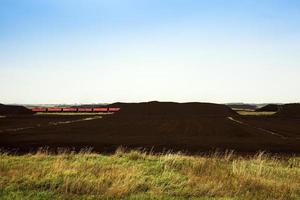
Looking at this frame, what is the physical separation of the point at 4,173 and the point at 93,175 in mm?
2514

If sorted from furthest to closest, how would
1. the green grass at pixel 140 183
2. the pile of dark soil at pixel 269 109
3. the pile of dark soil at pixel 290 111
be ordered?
the pile of dark soil at pixel 269 109 → the pile of dark soil at pixel 290 111 → the green grass at pixel 140 183

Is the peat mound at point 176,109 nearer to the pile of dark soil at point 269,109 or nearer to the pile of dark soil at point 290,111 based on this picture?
the pile of dark soil at point 290,111

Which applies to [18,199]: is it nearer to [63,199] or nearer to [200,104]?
[63,199]

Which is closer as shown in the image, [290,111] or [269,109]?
[290,111]

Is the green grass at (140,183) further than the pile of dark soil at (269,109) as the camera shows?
No

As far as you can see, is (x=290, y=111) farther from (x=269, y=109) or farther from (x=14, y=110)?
(x=14, y=110)

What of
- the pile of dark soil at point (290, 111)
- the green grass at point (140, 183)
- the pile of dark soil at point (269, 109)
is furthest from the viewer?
the pile of dark soil at point (269, 109)

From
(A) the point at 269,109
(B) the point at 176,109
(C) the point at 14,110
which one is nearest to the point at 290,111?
(B) the point at 176,109

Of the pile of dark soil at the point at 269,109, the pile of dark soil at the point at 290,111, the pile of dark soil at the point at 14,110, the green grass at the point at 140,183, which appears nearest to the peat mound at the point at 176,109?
the pile of dark soil at the point at 290,111

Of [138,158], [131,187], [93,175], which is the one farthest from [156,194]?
[138,158]

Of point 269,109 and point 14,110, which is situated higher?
point 14,110

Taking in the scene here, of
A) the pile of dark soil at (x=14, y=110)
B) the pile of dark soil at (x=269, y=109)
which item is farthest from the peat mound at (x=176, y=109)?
the pile of dark soil at (x=14, y=110)

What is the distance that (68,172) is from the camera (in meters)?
11.5

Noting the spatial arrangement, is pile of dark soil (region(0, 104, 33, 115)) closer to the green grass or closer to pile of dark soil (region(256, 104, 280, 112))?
pile of dark soil (region(256, 104, 280, 112))
